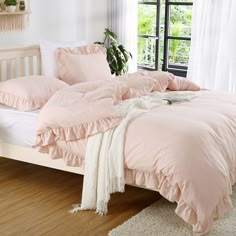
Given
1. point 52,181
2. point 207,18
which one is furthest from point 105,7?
point 52,181

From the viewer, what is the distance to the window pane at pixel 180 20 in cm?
550

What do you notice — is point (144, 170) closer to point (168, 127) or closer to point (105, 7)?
point (168, 127)

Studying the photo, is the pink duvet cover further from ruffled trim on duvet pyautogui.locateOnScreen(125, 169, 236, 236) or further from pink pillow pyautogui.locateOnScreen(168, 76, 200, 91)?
pink pillow pyautogui.locateOnScreen(168, 76, 200, 91)

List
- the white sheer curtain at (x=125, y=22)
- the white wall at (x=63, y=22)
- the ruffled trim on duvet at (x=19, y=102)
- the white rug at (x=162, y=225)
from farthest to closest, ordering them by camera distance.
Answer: the white sheer curtain at (x=125, y=22), the white wall at (x=63, y=22), the ruffled trim on duvet at (x=19, y=102), the white rug at (x=162, y=225)

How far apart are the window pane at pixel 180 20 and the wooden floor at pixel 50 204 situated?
2.50 metres

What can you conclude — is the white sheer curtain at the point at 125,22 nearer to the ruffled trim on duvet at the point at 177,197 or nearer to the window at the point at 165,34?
the window at the point at 165,34

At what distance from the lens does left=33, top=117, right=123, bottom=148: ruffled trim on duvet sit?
119 inches

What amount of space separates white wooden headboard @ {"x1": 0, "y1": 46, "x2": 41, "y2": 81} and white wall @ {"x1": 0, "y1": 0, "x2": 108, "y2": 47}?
182 millimetres

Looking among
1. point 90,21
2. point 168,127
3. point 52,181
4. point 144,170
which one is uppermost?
point 90,21

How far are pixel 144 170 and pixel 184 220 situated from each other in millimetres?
362

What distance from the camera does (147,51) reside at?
5.86 meters

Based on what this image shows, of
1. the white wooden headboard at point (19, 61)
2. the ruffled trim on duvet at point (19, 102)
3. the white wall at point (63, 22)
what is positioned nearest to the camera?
the ruffled trim on duvet at point (19, 102)

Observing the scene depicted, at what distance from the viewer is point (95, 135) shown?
3023mm

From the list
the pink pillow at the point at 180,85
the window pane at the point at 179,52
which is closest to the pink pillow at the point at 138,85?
the pink pillow at the point at 180,85
